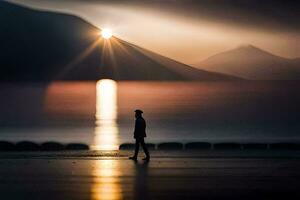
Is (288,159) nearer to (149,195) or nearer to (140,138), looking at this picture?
(140,138)

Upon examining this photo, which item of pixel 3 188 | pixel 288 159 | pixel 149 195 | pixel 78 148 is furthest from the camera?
pixel 78 148

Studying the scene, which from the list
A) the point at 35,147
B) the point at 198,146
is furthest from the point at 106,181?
the point at 198,146

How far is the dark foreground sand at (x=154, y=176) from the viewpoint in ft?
57.6

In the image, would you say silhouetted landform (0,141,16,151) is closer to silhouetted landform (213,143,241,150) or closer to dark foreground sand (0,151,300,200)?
dark foreground sand (0,151,300,200)

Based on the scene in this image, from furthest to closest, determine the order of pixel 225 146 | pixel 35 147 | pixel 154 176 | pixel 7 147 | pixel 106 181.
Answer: pixel 35 147
pixel 225 146
pixel 7 147
pixel 154 176
pixel 106 181

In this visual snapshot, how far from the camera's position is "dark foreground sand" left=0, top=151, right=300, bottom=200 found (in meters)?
17.6

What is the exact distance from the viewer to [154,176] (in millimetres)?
20969

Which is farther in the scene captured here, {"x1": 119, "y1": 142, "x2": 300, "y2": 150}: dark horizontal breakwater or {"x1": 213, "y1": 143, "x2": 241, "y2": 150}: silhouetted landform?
{"x1": 119, "y1": 142, "x2": 300, "y2": 150}: dark horizontal breakwater

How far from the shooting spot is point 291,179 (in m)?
20.0

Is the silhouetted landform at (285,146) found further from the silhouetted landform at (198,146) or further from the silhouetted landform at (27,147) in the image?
the silhouetted landform at (27,147)

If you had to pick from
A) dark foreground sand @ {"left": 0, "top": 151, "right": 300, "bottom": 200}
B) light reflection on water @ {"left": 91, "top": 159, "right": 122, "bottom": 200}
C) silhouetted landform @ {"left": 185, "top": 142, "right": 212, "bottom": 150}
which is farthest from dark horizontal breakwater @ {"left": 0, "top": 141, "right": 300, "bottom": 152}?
light reflection on water @ {"left": 91, "top": 159, "right": 122, "bottom": 200}

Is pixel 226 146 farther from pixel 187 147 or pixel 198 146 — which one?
pixel 187 147

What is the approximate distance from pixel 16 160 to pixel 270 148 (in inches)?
427

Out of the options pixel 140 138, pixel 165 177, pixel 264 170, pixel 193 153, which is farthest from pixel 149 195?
pixel 193 153
